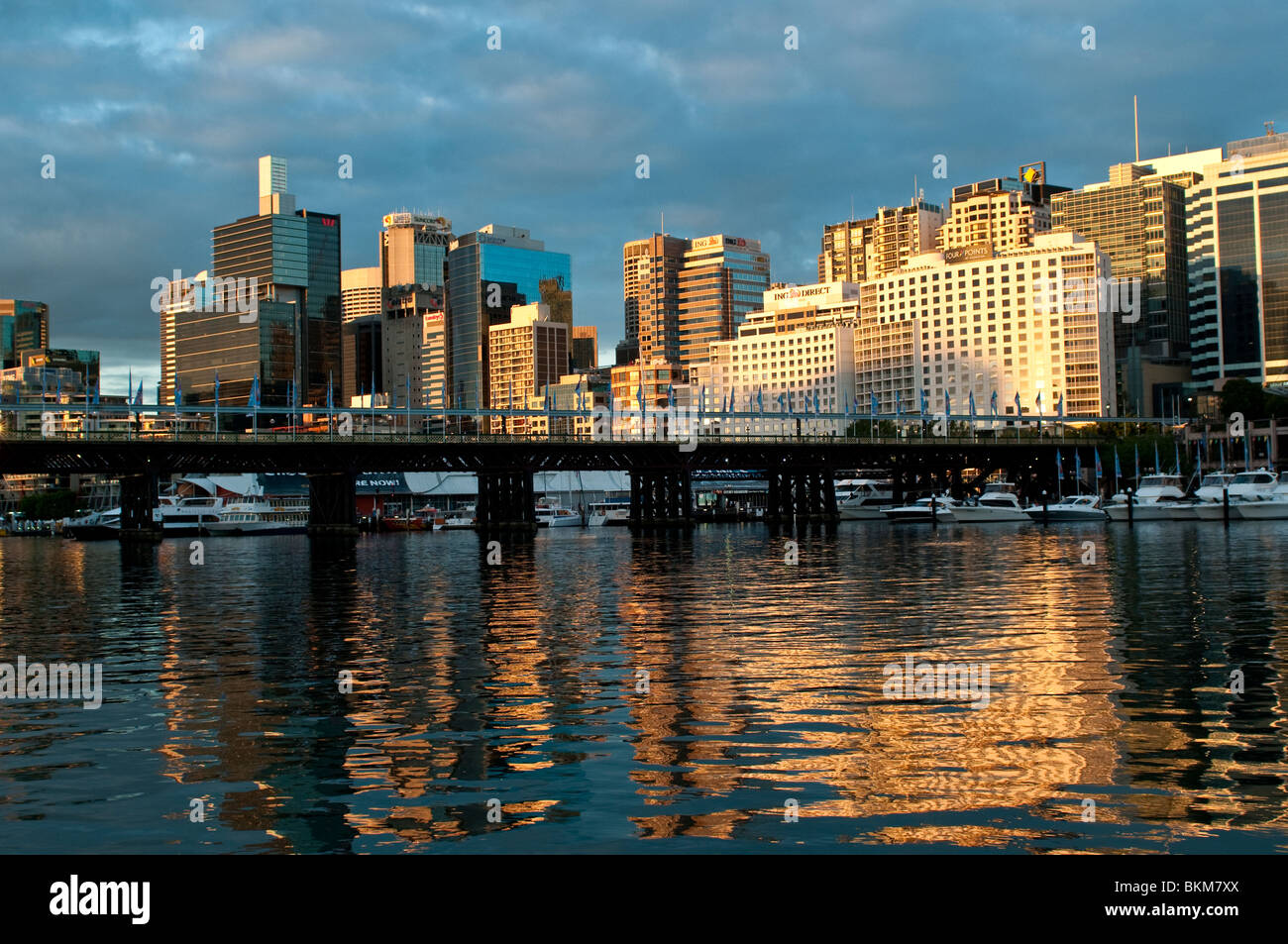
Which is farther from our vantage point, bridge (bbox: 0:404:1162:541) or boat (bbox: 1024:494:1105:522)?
bridge (bbox: 0:404:1162:541)

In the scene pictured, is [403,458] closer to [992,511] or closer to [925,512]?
[925,512]

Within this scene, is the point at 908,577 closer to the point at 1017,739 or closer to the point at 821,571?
the point at 821,571

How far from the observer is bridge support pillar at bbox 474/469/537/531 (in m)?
180

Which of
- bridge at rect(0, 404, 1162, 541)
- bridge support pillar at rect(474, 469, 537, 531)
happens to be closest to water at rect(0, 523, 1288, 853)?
bridge at rect(0, 404, 1162, 541)

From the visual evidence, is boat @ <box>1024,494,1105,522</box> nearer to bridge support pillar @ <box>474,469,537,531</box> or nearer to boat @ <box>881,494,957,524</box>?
boat @ <box>881,494,957,524</box>

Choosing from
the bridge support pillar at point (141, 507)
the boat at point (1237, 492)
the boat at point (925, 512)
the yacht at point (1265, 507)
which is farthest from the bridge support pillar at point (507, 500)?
the yacht at point (1265, 507)

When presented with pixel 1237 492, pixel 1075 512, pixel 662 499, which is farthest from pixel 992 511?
pixel 662 499

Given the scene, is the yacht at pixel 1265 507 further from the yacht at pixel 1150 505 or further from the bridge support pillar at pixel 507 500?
the bridge support pillar at pixel 507 500

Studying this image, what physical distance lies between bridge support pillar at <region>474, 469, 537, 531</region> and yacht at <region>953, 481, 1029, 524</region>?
60125 millimetres

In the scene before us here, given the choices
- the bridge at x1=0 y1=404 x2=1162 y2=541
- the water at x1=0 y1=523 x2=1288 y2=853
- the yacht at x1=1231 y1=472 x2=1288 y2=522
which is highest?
the bridge at x1=0 y1=404 x2=1162 y2=541

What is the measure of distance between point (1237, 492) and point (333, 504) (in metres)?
118
